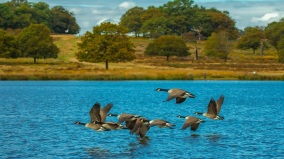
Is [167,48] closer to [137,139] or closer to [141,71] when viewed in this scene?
[141,71]

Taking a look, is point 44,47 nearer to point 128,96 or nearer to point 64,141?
point 128,96

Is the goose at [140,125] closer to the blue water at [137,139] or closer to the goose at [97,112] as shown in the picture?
the blue water at [137,139]

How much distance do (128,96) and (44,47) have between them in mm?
65051

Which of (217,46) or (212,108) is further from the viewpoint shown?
(217,46)

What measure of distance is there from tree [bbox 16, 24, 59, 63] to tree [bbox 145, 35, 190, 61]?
31983 mm

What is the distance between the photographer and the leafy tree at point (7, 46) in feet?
464

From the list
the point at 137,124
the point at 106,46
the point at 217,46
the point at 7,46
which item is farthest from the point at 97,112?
the point at 217,46

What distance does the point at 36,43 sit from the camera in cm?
14512

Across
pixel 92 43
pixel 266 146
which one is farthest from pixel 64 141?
pixel 92 43

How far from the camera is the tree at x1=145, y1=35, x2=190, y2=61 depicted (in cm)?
16675

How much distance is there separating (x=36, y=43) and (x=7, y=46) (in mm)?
6773

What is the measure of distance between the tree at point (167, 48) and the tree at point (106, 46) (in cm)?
2874

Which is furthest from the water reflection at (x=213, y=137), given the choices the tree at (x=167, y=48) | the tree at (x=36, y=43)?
the tree at (x=167, y=48)

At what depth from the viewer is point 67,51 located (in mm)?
176250
